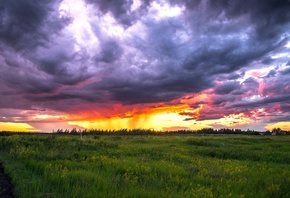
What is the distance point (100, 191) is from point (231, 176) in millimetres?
6942

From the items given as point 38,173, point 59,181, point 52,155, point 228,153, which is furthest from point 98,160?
point 228,153

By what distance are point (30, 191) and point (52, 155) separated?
28.0ft

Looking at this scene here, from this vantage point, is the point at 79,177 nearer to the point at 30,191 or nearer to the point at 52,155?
the point at 30,191

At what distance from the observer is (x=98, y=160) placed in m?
17.4

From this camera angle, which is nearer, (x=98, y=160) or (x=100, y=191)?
(x=100, y=191)

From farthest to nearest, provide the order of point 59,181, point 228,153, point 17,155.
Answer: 1. point 228,153
2. point 17,155
3. point 59,181

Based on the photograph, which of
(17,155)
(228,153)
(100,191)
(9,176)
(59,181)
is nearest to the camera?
(100,191)

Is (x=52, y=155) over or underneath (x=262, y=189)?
over

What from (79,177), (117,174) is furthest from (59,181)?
(117,174)

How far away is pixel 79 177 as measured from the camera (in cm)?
1189

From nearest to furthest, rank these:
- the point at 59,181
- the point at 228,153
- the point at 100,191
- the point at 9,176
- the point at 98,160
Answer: the point at 100,191, the point at 59,181, the point at 9,176, the point at 98,160, the point at 228,153

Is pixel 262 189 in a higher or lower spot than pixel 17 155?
lower

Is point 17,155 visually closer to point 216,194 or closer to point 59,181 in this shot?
point 59,181

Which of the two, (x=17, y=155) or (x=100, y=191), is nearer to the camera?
(x=100, y=191)
